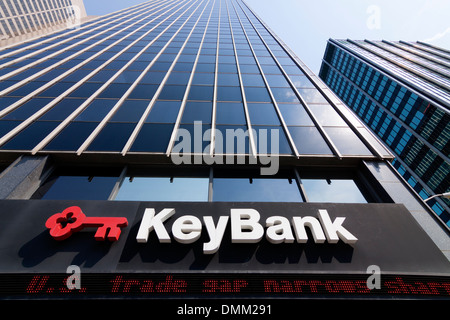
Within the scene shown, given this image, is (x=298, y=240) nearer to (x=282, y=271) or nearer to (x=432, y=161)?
(x=282, y=271)

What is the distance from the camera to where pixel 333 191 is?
7.82 metres

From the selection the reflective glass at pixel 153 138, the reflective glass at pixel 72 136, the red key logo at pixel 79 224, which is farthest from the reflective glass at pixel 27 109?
the red key logo at pixel 79 224

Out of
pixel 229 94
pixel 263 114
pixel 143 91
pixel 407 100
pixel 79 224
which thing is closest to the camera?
pixel 79 224

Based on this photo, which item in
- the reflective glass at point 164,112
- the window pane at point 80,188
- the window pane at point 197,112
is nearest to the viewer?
the window pane at point 80,188

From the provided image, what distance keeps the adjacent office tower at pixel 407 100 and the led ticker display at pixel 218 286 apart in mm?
63422

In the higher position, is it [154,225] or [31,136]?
[31,136]

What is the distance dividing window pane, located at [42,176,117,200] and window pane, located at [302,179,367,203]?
7524mm

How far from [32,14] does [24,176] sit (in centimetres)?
14467

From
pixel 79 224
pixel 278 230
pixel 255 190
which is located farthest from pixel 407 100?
pixel 79 224

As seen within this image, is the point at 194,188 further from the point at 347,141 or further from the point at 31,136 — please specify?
the point at 31,136

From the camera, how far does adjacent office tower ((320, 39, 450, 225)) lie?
50.8m

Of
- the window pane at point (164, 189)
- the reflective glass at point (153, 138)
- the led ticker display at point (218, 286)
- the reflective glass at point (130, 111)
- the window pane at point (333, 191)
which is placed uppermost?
the reflective glass at point (130, 111)

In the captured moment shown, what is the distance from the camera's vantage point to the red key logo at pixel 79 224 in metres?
5.15

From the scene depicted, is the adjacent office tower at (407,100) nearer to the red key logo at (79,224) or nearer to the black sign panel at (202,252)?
the black sign panel at (202,252)
